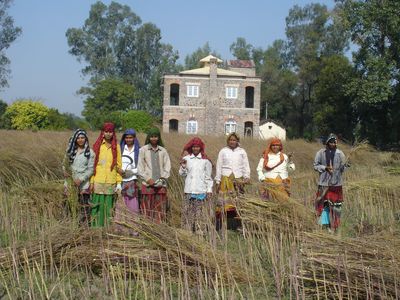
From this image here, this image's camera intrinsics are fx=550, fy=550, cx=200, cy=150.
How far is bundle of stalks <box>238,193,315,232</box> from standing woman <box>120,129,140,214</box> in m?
1.18

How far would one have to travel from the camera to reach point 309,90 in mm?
41500

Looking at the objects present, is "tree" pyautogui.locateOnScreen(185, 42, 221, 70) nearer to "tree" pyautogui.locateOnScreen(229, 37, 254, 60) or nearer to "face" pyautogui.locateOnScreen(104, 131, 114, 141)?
"tree" pyautogui.locateOnScreen(229, 37, 254, 60)

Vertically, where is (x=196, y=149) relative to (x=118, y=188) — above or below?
above

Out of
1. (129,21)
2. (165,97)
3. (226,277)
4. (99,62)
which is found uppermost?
(129,21)

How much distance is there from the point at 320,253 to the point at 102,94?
36.7 m


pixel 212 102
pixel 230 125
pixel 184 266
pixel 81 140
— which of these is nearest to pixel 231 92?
pixel 212 102

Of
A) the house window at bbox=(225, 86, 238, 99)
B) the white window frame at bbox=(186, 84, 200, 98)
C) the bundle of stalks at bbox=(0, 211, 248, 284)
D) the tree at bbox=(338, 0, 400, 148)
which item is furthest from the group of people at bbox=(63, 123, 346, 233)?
the house window at bbox=(225, 86, 238, 99)

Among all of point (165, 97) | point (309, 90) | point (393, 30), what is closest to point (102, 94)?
point (165, 97)

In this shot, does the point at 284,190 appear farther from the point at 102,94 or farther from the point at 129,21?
the point at 129,21

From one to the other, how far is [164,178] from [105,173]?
68 centimetres

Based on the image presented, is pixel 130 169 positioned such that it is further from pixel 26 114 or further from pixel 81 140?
pixel 26 114

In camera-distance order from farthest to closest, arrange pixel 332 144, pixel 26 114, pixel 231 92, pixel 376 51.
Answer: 1. pixel 231 92
2. pixel 26 114
3. pixel 376 51
4. pixel 332 144

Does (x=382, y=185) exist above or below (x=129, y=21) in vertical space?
below

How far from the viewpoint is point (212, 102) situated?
122 ft
